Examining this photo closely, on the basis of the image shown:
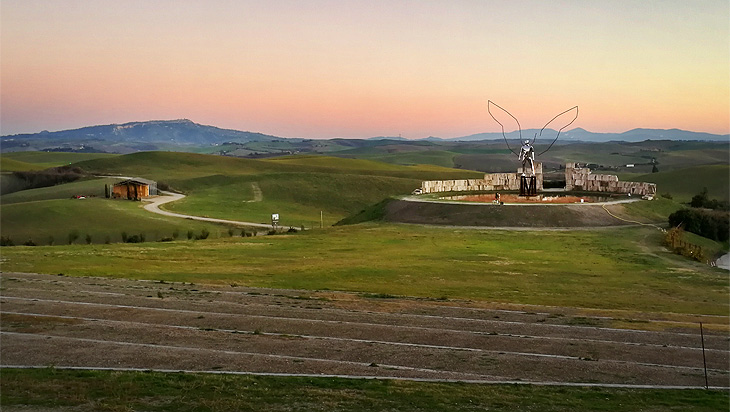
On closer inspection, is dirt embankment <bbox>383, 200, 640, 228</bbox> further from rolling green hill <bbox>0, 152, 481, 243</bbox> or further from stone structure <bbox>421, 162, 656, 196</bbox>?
rolling green hill <bbox>0, 152, 481, 243</bbox>

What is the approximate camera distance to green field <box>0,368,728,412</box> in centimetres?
1722

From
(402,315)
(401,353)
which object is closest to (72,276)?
(402,315)

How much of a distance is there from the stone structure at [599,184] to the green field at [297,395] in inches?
2543

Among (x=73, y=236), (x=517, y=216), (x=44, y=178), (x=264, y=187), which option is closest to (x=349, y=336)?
(x=517, y=216)

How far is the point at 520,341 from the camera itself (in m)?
25.0

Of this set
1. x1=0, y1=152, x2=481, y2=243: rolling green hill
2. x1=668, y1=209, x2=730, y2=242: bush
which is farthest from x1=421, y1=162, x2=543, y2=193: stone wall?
x1=668, y1=209, x2=730, y2=242: bush

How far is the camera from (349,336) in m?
25.3

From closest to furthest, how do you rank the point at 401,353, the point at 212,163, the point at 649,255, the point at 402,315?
the point at 401,353 → the point at 402,315 → the point at 649,255 → the point at 212,163

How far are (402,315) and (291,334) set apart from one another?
5.43 m

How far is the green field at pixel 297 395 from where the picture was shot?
17.2m

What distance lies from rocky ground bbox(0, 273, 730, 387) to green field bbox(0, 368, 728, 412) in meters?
1.16

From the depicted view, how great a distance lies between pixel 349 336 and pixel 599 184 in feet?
216

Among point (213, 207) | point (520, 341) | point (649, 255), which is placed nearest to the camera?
point (520, 341)

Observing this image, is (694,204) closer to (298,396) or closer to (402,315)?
(402,315)
